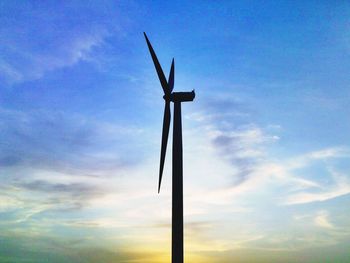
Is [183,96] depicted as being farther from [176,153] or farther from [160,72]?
[176,153]

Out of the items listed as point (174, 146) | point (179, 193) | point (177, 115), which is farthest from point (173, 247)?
point (177, 115)

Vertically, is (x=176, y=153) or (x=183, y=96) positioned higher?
(x=183, y=96)

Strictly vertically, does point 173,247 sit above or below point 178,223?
below

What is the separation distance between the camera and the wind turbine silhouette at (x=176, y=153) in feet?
89.2

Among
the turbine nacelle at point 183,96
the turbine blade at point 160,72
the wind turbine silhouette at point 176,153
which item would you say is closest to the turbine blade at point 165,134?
the wind turbine silhouette at point 176,153

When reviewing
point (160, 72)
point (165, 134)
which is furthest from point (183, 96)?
point (165, 134)

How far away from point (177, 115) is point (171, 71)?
10059 millimetres

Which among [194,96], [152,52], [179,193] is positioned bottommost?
[179,193]

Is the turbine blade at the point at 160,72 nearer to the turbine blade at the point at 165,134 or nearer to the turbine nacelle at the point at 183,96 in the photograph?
the turbine nacelle at the point at 183,96

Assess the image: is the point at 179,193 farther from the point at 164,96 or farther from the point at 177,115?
the point at 164,96

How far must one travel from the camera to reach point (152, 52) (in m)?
35.8

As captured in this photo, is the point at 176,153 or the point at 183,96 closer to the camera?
the point at 176,153

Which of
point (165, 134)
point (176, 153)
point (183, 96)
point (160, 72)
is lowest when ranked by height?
point (176, 153)

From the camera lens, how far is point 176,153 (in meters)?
30.2
